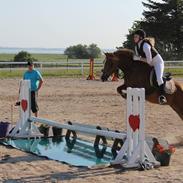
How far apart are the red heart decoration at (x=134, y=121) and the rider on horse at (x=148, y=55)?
167 centimetres

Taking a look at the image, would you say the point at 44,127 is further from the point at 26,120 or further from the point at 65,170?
the point at 65,170

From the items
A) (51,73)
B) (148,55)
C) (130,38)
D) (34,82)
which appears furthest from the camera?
(130,38)

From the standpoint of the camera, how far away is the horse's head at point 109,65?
1005 cm

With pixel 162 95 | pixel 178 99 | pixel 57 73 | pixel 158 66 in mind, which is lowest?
pixel 57 73

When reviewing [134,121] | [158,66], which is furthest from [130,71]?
[134,121]

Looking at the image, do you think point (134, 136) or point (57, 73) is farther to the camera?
point (57, 73)

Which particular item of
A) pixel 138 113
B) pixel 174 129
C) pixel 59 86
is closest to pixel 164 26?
pixel 59 86

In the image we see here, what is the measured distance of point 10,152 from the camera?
9750 millimetres

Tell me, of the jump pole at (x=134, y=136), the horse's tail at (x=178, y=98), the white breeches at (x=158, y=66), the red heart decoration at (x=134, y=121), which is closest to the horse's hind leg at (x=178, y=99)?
the horse's tail at (x=178, y=98)

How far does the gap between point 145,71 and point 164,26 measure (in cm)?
4845

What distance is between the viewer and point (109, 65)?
33.0ft

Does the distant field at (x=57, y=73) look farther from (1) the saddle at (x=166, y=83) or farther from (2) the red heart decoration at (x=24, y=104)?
(1) the saddle at (x=166, y=83)

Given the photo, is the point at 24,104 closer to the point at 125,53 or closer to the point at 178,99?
the point at 125,53

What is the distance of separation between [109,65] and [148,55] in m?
0.82
